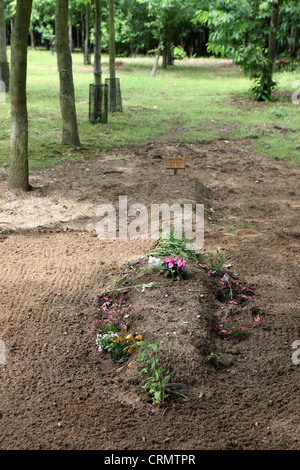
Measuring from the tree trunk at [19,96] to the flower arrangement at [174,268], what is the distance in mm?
3538

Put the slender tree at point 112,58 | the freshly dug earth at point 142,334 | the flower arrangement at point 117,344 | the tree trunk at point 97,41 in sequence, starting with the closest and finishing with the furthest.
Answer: the freshly dug earth at point 142,334, the flower arrangement at point 117,344, the tree trunk at point 97,41, the slender tree at point 112,58

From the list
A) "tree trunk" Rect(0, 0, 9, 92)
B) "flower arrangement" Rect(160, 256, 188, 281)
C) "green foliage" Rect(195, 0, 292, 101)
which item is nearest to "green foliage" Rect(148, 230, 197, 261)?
"flower arrangement" Rect(160, 256, 188, 281)

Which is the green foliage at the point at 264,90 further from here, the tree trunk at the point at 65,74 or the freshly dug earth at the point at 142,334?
the freshly dug earth at the point at 142,334

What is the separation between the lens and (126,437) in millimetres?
3002

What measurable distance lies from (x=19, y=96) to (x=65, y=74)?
2.93 meters

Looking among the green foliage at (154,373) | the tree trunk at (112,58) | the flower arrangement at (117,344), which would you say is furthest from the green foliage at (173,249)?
the tree trunk at (112,58)

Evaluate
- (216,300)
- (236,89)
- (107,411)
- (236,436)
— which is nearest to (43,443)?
(107,411)

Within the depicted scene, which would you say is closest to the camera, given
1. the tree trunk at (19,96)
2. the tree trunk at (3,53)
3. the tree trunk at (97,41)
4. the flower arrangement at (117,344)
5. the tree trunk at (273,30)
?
the flower arrangement at (117,344)

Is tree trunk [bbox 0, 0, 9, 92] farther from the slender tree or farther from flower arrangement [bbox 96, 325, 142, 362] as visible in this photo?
flower arrangement [bbox 96, 325, 142, 362]

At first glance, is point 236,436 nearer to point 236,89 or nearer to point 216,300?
point 216,300

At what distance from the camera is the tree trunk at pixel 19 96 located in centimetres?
641

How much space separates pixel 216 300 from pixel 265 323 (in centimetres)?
47

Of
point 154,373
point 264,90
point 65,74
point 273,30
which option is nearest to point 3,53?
point 65,74

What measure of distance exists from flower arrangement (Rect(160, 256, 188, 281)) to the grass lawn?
509cm
